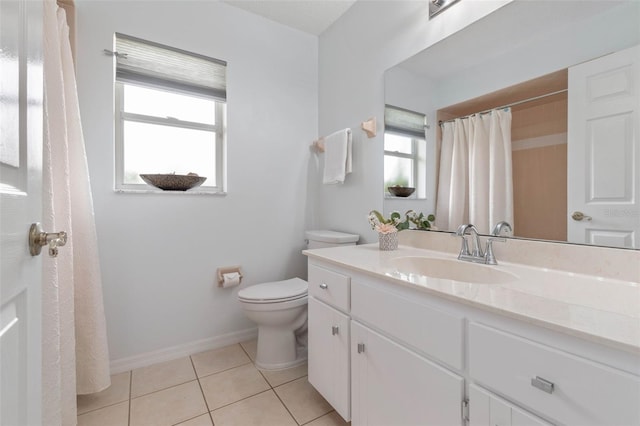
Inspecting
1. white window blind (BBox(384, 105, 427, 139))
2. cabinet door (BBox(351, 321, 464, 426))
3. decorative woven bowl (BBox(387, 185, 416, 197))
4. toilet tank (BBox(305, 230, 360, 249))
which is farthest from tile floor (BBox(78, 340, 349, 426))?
white window blind (BBox(384, 105, 427, 139))

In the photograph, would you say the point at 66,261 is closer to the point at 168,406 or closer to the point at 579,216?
the point at 168,406

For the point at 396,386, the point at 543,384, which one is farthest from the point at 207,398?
the point at 543,384

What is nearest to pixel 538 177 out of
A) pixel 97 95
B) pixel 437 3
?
pixel 437 3

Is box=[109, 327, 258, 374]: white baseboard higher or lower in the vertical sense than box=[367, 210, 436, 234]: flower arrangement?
lower

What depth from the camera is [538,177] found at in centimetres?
109

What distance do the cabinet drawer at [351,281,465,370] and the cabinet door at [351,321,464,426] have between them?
4 centimetres

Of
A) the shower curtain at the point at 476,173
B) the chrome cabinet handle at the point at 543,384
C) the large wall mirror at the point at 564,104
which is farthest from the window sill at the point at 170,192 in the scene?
the chrome cabinet handle at the point at 543,384

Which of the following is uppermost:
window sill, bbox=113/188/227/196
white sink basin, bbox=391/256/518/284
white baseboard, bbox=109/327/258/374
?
window sill, bbox=113/188/227/196

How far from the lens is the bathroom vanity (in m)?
0.55

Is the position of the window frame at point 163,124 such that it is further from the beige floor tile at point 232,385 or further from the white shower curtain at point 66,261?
the beige floor tile at point 232,385

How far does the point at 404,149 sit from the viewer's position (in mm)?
1669

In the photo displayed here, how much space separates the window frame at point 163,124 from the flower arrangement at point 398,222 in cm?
114

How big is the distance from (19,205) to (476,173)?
1.54 metres

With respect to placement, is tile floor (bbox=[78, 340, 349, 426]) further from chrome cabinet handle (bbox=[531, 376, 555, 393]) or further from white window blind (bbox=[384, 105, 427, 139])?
white window blind (bbox=[384, 105, 427, 139])
